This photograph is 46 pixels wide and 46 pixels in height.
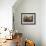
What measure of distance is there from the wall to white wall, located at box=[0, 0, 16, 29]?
1147 mm

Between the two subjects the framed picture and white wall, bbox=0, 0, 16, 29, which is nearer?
white wall, bbox=0, 0, 16, 29

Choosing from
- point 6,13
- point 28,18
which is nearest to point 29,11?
point 28,18

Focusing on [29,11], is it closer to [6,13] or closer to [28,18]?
[28,18]

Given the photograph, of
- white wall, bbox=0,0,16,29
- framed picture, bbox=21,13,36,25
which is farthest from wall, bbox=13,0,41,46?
white wall, bbox=0,0,16,29

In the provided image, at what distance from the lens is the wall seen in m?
5.79

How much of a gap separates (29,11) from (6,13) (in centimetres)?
151

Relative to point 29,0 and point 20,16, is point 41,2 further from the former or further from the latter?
point 20,16

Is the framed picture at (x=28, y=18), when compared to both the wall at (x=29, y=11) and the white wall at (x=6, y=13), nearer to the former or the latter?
the wall at (x=29, y=11)

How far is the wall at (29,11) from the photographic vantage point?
19.0 feet

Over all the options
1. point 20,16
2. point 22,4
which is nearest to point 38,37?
point 20,16

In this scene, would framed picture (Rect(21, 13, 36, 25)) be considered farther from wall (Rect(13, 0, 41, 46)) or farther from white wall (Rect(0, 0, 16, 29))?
white wall (Rect(0, 0, 16, 29))

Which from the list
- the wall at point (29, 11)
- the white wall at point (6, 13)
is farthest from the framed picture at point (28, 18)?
the white wall at point (6, 13)

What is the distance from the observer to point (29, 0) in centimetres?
581

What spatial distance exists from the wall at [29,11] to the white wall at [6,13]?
115 cm
